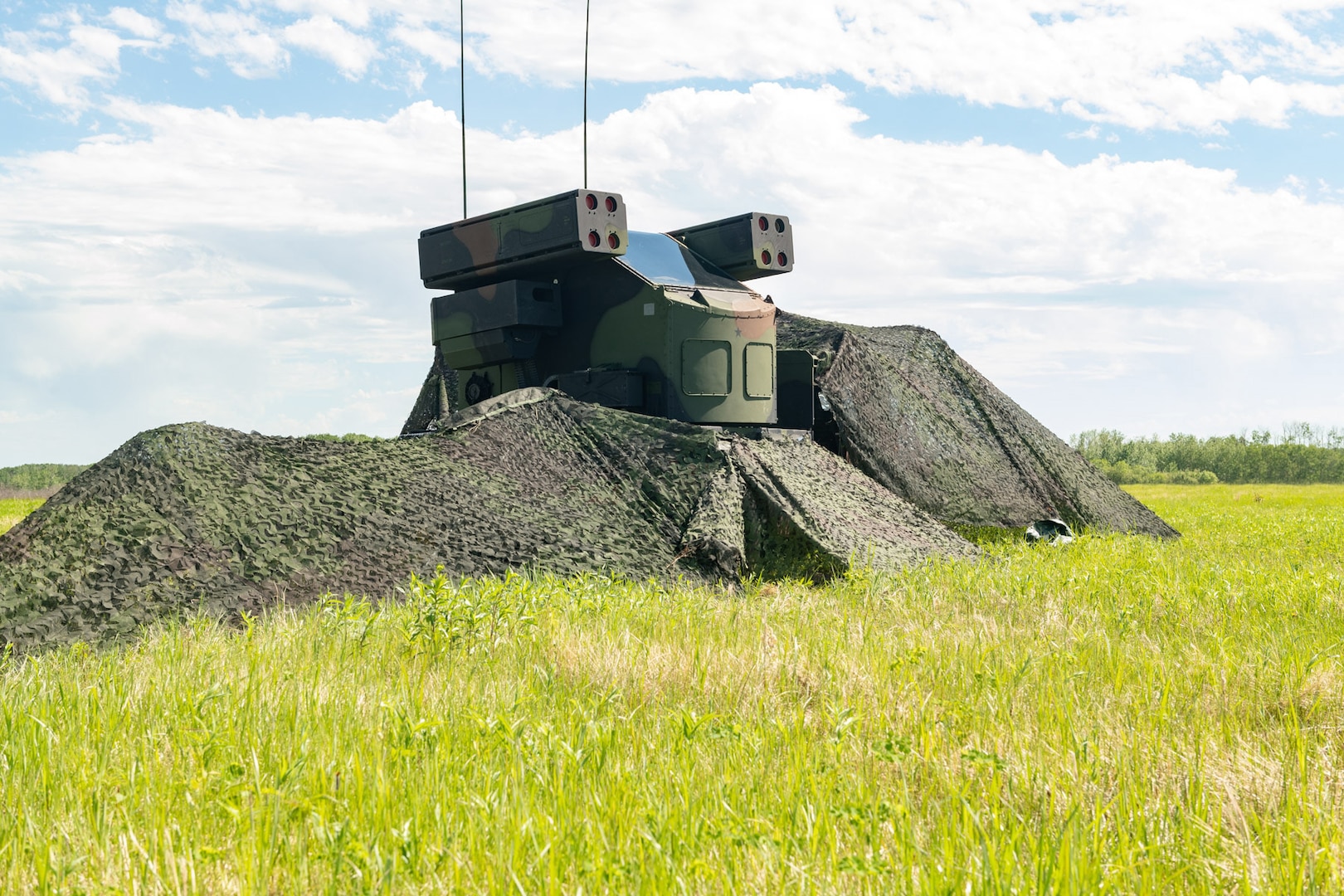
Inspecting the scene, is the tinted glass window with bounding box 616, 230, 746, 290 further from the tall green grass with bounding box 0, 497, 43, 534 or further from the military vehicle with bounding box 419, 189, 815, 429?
the tall green grass with bounding box 0, 497, 43, 534

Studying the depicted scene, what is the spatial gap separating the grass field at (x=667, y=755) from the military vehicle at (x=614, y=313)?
339cm

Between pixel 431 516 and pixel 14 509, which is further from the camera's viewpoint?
pixel 14 509

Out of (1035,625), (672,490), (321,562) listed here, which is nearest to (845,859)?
(1035,625)

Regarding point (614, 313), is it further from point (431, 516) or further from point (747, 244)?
point (431, 516)

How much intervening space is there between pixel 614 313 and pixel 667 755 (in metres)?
5.82

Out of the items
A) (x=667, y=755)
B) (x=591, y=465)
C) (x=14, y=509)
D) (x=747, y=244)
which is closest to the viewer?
(x=667, y=755)

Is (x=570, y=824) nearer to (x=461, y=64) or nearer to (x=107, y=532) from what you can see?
(x=107, y=532)

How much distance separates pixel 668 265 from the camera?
8.85 meters

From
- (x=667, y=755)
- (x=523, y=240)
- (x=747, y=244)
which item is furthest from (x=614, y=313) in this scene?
(x=667, y=755)

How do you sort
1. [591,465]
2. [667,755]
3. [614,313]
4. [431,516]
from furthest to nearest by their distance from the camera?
[614,313] < [591,465] < [431,516] < [667,755]

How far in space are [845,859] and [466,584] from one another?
339 cm

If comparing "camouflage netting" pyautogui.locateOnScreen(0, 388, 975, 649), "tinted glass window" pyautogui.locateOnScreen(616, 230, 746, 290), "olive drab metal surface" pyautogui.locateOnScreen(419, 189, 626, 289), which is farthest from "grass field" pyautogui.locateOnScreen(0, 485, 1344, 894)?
"tinted glass window" pyautogui.locateOnScreen(616, 230, 746, 290)

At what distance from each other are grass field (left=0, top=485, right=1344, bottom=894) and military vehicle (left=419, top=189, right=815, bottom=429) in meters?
3.39

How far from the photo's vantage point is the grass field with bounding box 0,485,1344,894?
7.07ft
